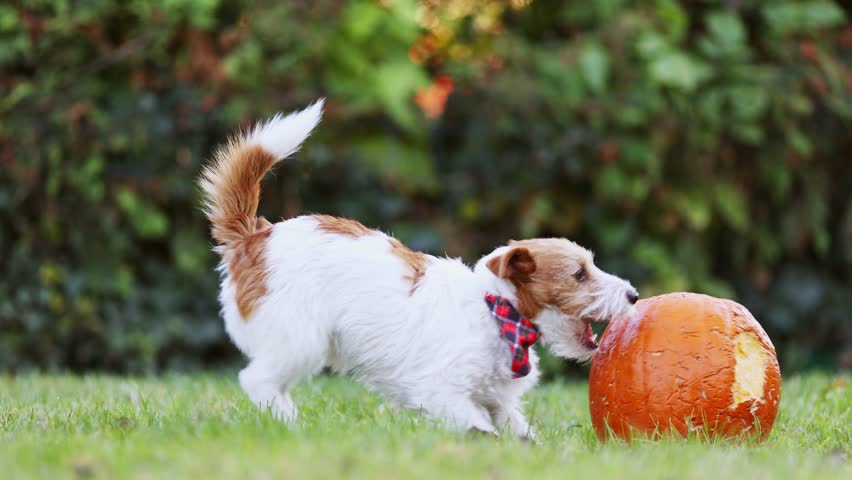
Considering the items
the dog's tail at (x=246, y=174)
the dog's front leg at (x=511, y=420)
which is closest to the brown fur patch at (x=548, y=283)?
the dog's front leg at (x=511, y=420)

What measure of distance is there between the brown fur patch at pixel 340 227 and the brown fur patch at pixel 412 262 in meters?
0.15

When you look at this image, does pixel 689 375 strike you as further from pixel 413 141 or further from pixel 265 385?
pixel 413 141

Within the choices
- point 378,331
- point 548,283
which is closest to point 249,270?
point 378,331

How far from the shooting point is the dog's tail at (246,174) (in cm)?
475

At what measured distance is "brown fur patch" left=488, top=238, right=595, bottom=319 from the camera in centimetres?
448

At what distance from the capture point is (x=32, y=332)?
27.5 feet

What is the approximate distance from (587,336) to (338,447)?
5.21 feet

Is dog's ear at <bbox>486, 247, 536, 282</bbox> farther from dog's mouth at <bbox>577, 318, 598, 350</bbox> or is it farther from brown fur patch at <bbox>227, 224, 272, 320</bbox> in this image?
brown fur patch at <bbox>227, 224, 272, 320</bbox>

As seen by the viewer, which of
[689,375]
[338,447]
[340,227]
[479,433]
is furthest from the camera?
[340,227]

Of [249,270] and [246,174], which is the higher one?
[246,174]

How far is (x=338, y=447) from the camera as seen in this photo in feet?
11.4

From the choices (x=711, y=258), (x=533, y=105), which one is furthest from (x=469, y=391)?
(x=711, y=258)

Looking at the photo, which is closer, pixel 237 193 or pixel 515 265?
pixel 515 265

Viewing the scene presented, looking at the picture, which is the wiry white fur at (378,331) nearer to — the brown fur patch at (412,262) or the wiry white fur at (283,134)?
the brown fur patch at (412,262)
